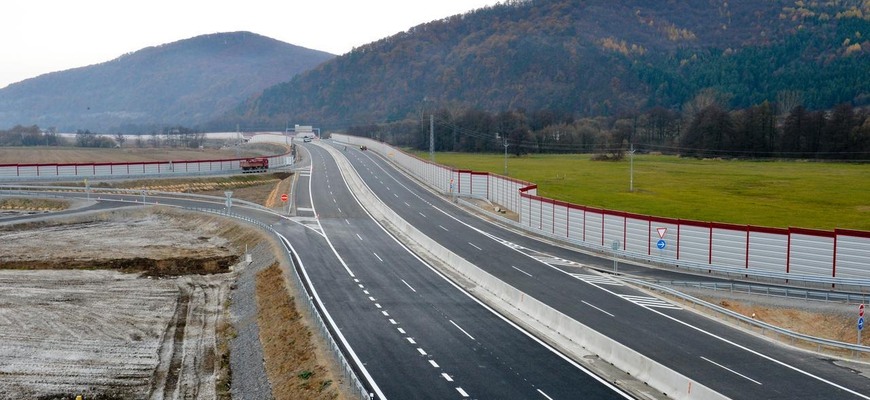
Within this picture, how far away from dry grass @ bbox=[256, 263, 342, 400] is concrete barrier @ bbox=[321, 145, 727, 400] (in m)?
10.1

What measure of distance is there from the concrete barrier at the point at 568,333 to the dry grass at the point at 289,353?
33.2ft

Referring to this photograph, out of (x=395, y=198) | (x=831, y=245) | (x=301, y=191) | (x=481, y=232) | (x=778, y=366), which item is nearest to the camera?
(x=778, y=366)

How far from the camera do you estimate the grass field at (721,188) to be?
68000mm

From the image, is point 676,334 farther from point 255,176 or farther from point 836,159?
point 836,159

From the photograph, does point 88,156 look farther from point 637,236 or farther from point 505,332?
point 505,332

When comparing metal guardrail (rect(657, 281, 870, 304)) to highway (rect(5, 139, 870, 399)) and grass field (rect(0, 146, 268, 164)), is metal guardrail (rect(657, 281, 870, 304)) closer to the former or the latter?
highway (rect(5, 139, 870, 399))

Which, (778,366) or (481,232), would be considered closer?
(778,366)

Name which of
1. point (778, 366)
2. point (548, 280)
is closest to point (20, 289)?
point (548, 280)

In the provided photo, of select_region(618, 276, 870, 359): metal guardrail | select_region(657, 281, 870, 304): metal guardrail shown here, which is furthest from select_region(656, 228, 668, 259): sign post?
select_region(618, 276, 870, 359): metal guardrail

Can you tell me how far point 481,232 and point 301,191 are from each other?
37.9 m

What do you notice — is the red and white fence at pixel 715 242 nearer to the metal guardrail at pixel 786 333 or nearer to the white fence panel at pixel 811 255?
the white fence panel at pixel 811 255

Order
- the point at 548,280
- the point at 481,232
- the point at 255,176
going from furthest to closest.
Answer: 1. the point at 255,176
2. the point at 481,232
3. the point at 548,280

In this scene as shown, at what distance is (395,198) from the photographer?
89812 millimetres

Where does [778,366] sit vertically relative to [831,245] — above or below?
below
